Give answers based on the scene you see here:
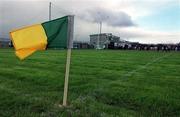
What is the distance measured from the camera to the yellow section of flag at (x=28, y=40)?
7.90m

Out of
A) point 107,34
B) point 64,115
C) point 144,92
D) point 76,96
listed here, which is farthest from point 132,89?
point 107,34

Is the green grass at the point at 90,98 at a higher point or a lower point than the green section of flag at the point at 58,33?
lower

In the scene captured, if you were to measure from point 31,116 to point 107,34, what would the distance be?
126 meters

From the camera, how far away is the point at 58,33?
26.5 ft

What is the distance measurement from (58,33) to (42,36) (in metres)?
0.36

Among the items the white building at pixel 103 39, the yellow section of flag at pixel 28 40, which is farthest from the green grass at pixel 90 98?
the white building at pixel 103 39

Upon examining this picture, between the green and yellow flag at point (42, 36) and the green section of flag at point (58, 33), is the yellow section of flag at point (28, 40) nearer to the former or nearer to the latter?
the green and yellow flag at point (42, 36)

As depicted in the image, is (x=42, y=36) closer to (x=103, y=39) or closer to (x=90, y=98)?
(x=90, y=98)

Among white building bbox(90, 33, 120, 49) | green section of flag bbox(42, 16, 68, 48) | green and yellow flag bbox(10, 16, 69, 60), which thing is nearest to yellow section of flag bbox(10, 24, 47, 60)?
green and yellow flag bbox(10, 16, 69, 60)

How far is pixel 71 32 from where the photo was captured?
8.06 m

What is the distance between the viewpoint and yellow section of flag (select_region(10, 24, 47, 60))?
25.9 ft

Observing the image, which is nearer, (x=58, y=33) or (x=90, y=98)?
(x=58, y=33)

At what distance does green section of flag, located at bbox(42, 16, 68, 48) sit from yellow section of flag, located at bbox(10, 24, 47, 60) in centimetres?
11

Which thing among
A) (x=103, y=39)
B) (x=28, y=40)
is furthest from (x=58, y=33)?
(x=103, y=39)
